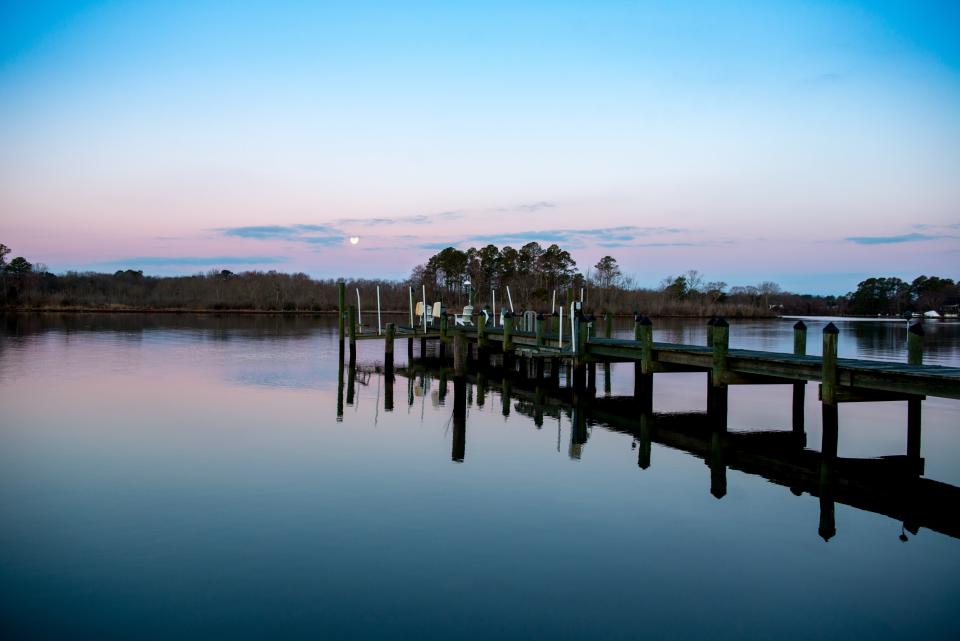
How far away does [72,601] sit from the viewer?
6918mm

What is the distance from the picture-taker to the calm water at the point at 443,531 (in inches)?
266

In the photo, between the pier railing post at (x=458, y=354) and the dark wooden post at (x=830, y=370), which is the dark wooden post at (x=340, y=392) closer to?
the pier railing post at (x=458, y=354)

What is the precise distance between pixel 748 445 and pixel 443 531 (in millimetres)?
7978

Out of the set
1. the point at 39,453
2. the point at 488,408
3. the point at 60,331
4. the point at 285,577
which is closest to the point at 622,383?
the point at 488,408

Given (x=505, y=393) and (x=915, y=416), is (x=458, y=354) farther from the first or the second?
(x=915, y=416)

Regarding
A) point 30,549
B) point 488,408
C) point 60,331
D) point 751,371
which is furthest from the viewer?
point 60,331

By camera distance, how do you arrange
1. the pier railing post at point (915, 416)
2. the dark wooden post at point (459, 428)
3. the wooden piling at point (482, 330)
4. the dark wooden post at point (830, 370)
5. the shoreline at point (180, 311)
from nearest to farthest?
the dark wooden post at point (830, 370) < the pier railing post at point (915, 416) < the dark wooden post at point (459, 428) < the wooden piling at point (482, 330) < the shoreline at point (180, 311)

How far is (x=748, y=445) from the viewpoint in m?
14.7

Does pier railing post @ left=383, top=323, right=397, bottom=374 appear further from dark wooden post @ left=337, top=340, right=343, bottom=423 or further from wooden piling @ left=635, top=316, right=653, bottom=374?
wooden piling @ left=635, top=316, right=653, bottom=374

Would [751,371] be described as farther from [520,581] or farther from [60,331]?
[60,331]

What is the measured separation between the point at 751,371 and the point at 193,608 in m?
10.9

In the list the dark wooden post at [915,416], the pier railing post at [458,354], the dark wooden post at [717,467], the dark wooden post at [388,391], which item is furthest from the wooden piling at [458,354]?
the dark wooden post at [915,416]

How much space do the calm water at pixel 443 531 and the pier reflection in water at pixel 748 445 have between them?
0.12 meters

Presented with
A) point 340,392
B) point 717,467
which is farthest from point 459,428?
point 340,392
